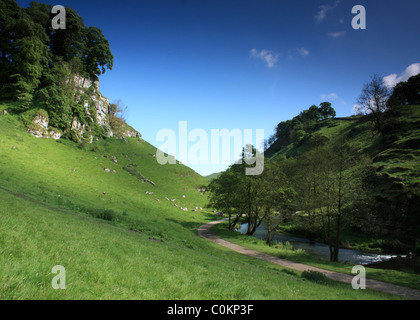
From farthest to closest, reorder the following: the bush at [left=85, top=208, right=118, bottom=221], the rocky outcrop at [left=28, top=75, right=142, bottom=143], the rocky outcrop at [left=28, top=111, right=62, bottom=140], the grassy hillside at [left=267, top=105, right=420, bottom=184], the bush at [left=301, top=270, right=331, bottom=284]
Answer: the rocky outcrop at [left=28, top=75, right=142, bottom=143] → the rocky outcrop at [left=28, top=111, right=62, bottom=140] → the grassy hillside at [left=267, top=105, right=420, bottom=184] → the bush at [left=85, top=208, right=118, bottom=221] → the bush at [left=301, top=270, right=331, bottom=284]

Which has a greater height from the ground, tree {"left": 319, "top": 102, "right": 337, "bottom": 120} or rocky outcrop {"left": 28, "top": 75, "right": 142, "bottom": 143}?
tree {"left": 319, "top": 102, "right": 337, "bottom": 120}

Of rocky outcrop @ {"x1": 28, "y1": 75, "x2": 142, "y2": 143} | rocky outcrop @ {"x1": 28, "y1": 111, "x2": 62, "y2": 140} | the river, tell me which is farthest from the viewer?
rocky outcrop @ {"x1": 28, "y1": 75, "x2": 142, "y2": 143}

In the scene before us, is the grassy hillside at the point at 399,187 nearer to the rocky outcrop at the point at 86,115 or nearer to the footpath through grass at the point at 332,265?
the footpath through grass at the point at 332,265

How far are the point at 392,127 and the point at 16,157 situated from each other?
9189 cm

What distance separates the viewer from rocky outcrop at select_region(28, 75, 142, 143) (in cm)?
4594

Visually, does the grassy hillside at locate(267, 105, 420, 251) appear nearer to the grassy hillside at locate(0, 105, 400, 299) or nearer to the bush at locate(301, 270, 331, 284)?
the bush at locate(301, 270, 331, 284)

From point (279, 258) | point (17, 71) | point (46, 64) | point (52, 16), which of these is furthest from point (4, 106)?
point (279, 258)

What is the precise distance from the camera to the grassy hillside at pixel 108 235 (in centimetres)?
518

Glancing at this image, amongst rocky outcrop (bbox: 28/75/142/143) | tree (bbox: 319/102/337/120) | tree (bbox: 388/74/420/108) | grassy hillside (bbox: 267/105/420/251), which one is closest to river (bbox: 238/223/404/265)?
grassy hillside (bbox: 267/105/420/251)

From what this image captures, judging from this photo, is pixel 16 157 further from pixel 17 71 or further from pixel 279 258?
pixel 279 258

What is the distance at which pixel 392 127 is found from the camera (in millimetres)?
56188

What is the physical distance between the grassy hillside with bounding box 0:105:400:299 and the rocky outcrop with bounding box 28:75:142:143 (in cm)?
259

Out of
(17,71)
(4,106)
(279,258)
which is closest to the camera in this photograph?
(279,258)

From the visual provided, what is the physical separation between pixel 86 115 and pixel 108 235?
59.1 metres
